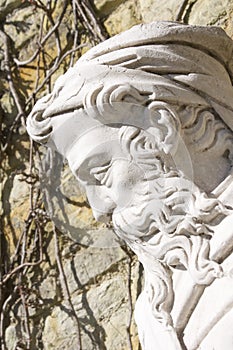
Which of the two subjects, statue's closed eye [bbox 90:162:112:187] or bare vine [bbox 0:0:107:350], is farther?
bare vine [bbox 0:0:107:350]

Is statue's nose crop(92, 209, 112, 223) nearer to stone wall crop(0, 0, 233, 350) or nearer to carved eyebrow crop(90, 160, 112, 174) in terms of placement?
carved eyebrow crop(90, 160, 112, 174)

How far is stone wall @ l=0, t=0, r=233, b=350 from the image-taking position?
252cm

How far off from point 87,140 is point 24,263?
1172 millimetres

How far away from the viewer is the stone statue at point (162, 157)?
162 cm

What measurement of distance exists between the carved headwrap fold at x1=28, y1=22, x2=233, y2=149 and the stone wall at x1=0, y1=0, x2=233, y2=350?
18.3 inches

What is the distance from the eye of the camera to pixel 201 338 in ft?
5.21

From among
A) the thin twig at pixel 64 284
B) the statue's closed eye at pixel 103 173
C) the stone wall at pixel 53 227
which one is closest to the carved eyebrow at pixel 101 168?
the statue's closed eye at pixel 103 173

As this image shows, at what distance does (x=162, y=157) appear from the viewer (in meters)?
1.68

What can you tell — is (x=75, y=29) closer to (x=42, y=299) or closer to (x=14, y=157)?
(x=14, y=157)

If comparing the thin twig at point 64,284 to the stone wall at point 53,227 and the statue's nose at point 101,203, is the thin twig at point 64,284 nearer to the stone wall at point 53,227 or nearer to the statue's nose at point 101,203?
the stone wall at point 53,227

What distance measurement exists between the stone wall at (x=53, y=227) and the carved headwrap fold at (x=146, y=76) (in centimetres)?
47

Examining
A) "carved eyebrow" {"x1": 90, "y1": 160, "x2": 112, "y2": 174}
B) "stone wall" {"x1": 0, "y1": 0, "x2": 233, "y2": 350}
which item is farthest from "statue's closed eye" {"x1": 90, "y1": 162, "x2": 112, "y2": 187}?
"stone wall" {"x1": 0, "y1": 0, "x2": 233, "y2": 350}

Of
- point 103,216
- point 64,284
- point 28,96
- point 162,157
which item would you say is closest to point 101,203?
point 103,216

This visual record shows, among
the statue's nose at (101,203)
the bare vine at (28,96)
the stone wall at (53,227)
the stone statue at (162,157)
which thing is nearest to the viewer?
the stone statue at (162,157)
